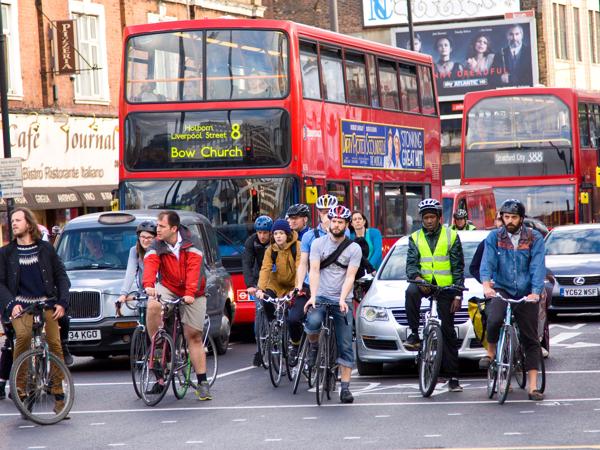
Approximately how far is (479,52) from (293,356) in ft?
181

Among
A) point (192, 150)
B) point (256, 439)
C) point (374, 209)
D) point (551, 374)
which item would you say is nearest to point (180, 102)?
point (192, 150)

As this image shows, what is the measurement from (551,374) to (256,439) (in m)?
5.17

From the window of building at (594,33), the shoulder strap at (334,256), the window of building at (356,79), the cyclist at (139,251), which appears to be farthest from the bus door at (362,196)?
the window of building at (594,33)

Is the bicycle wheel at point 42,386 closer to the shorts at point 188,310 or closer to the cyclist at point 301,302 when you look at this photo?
the shorts at point 188,310

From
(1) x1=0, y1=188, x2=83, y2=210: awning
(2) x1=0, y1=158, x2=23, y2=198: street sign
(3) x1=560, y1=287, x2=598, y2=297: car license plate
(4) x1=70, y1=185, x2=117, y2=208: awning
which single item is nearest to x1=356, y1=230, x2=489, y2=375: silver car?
(3) x1=560, y1=287, x2=598, y2=297: car license plate

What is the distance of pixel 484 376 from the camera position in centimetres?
1600

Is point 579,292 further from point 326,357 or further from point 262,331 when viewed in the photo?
point 326,357

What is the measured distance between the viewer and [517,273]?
528 inches

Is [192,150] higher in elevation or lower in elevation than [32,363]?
higher

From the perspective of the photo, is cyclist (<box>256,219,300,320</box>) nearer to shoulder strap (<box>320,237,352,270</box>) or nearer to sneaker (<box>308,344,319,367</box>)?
sneaker (<box>308,344,319,367</box>)

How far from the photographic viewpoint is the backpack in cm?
1437

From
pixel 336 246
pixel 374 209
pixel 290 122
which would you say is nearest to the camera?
pixel 336 246

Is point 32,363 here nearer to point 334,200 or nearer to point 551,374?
point 334,200

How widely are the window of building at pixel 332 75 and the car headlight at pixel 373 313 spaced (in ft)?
23.3
